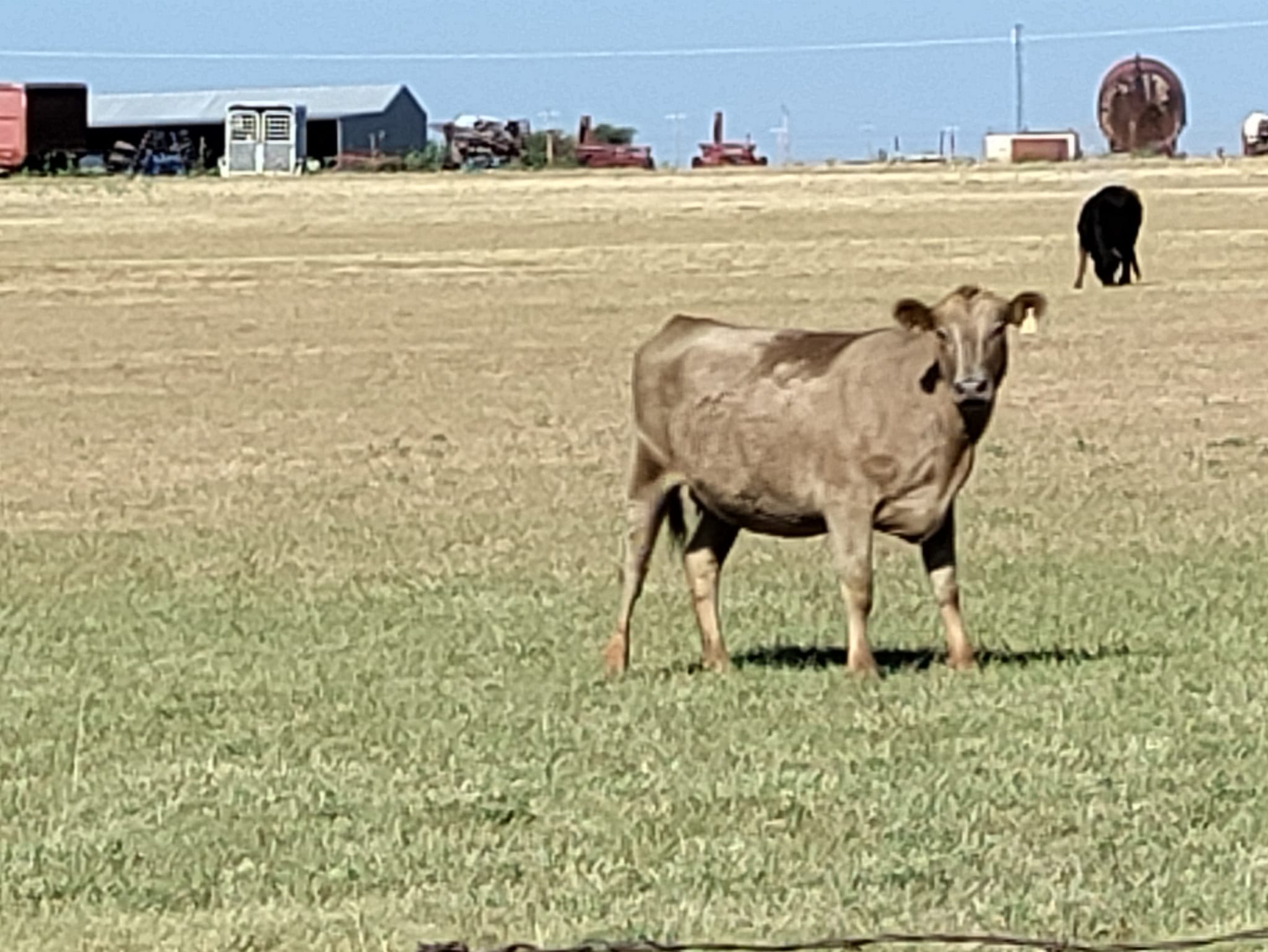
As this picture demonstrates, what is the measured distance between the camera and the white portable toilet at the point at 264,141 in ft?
342

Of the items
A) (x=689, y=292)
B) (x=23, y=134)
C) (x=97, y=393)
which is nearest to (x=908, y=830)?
(x=97, y=393)

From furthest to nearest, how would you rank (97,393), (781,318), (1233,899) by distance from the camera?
(781,318), (97,393), (1233,899)

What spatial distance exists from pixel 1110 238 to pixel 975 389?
1040 inches

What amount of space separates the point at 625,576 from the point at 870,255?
3064 cm

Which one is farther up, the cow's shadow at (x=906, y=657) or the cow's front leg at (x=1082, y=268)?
the cow's front leg at (x=1082, y=268)

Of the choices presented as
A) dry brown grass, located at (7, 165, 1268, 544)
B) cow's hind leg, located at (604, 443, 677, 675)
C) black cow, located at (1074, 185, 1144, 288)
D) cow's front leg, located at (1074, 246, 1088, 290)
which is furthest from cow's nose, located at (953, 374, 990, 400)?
black cow, located at (1074, 185, 1144, 288)

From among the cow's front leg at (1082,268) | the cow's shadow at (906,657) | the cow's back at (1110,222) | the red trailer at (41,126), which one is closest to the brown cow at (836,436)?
the cow's shadow at (906,657)

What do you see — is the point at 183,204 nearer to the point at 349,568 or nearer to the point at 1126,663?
the point at 349,568

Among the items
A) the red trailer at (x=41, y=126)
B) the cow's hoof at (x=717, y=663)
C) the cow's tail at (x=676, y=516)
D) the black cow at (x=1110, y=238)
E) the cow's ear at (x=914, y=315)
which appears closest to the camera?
the cow's ear at (x=914, y=315)

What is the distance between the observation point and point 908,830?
8.85m

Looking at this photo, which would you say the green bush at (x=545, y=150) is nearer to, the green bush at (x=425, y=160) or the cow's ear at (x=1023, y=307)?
the green bush at (x=425, y=160)

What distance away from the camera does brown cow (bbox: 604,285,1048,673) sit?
458 inches

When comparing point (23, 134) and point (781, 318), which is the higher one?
point (23, 134)

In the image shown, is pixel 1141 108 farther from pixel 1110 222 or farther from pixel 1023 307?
pixel 1023 307
